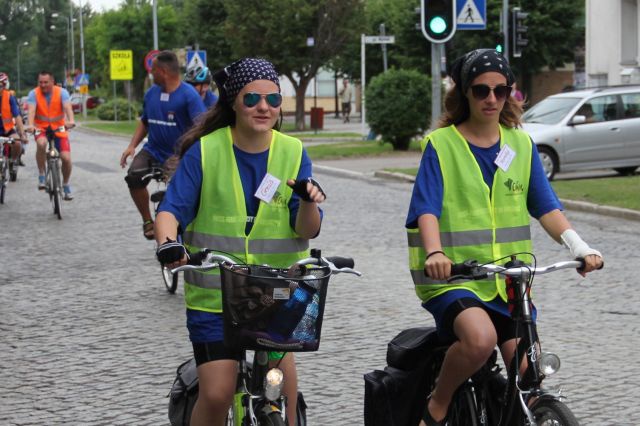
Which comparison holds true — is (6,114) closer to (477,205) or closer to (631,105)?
(631,105)

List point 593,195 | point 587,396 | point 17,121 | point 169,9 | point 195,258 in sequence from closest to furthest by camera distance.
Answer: point 195,258 < point 587,396 < point 593,195 < point 17,121 < point 169,9

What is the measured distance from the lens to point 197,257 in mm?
4250

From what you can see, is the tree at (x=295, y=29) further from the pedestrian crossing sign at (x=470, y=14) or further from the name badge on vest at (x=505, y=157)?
the name badge on vest at (x=505, y=157)

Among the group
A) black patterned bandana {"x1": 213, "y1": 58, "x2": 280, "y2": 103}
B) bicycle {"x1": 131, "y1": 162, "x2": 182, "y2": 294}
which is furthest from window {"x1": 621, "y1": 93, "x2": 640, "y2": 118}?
black patterned bandana {"x1": 213, "y1": 58, "x2": 280, "y2": 103}

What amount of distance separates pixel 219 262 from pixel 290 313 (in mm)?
366

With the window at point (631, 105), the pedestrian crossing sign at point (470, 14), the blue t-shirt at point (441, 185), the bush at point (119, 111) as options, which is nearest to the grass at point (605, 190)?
the window at point (631, 105)

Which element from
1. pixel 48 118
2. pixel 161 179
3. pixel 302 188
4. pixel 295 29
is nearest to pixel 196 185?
pixel 302 188

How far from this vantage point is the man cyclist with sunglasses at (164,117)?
35.1ft

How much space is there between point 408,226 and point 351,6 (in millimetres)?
41334

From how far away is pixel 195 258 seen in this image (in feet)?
13.9

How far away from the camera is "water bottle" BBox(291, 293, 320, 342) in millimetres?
4004

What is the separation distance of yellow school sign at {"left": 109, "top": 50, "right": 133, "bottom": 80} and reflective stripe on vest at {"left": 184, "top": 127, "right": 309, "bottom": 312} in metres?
52.0

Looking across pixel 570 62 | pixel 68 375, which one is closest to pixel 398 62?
pixel 570 62

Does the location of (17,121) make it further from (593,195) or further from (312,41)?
(312,41)
